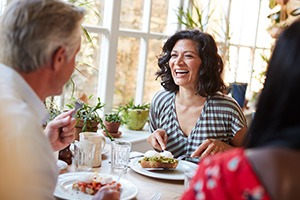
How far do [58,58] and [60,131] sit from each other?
0.48 m

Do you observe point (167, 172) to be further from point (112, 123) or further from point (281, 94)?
point (112, 123)

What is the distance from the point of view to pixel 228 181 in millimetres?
811

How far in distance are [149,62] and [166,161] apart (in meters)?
2.01

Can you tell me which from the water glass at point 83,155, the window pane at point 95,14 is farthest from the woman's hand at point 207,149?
the window pane at point 95,14

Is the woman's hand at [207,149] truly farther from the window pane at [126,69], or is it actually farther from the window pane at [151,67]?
the window pane at [151,67]

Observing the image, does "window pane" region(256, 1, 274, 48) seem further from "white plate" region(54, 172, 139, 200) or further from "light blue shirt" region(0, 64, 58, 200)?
"light blue shirt" region(0, 64, 58, 200)

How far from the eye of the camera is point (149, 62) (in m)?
3.76

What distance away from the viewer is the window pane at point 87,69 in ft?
10.4

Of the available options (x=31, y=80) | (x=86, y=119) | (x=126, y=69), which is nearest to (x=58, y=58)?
(x=31, y=80)

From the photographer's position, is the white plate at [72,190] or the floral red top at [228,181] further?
A: the white plate at [72,190]

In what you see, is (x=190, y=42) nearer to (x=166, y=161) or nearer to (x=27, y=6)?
(x=166, y=161)

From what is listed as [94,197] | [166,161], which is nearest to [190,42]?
[166,161]

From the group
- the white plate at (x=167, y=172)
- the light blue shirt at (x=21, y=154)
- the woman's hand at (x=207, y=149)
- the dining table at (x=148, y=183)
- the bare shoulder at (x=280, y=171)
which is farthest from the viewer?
the woman's hand at (x=207, y=149)

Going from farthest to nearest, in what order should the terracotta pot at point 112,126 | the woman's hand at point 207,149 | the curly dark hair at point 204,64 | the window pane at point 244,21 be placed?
the window pane at point 244,21 < the terracotta pot at point 112,126 < the curly dark hair at point 204,64 < the woman's hand at point 207,149
